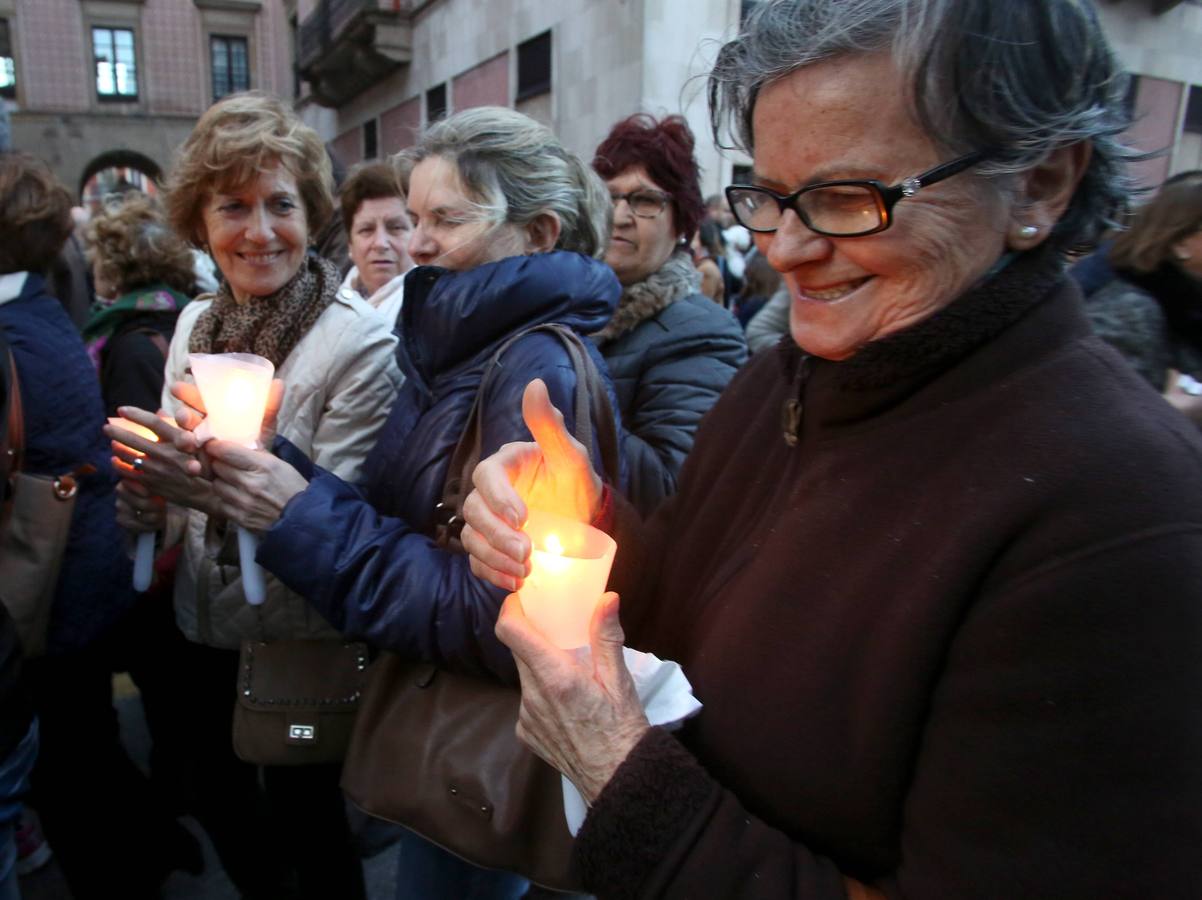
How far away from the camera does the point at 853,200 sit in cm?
102

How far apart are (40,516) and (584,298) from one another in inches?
59.9

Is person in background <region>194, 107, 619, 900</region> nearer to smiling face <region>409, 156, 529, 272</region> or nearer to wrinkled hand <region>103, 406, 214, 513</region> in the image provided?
smiling face <region>409, 156, 529, 272</region>

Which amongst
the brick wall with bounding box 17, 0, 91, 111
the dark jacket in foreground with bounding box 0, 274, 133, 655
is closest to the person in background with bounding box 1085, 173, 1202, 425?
the dark jacket in foreground with bounding box 0, 274, 133, 655

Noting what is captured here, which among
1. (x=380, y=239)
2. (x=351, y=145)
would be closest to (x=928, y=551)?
(x=380, y=239)

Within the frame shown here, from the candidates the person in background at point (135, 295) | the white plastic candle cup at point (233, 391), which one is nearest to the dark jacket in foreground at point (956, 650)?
the white plastic candle cup at point (233, 391)

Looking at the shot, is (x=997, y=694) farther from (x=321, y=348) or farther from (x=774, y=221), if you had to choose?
(x=321, y=348)

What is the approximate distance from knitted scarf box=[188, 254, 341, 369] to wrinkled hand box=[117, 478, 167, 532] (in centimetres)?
44

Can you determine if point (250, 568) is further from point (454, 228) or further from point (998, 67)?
point (998, 67)

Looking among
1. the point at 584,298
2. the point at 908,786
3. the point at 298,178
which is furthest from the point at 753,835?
the point at 298,178

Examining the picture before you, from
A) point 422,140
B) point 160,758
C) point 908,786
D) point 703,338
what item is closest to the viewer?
point 908,786

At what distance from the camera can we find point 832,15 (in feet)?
3.29

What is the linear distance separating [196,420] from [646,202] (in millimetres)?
1758

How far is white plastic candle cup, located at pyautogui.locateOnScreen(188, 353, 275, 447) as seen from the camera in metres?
1.67

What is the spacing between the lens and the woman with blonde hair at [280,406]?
212 centimetres
